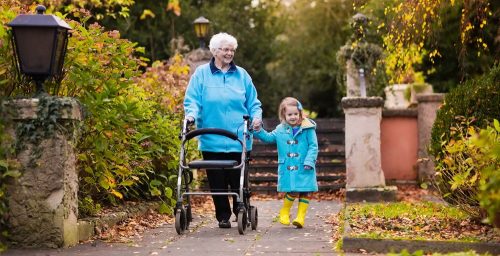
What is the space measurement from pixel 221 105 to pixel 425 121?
776 cm

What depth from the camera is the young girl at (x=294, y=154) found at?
28.8 feet

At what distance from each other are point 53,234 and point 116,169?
153cm

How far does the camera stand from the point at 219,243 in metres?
7.40

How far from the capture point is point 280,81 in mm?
33906

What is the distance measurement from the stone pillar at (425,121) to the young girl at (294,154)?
21.9 ft

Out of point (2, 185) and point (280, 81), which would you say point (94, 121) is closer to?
point (2, 185)

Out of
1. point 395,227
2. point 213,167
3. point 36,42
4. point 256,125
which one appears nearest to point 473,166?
point 395,227

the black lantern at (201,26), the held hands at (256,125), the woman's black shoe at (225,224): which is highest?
the black lantern at (201,26)

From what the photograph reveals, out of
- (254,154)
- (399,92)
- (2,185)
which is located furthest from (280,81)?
(2,185)

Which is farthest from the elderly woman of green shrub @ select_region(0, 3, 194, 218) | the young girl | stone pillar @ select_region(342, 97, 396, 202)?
stone pillar @ select_region(342, 97, 396, 202)

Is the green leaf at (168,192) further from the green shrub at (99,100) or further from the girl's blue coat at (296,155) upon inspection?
the girl's blue coat at (296,155)

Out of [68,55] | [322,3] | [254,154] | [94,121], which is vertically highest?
[322,3]

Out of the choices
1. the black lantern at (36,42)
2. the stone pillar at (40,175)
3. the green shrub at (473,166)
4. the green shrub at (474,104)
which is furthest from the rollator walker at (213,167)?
the green shrub at (474,104)

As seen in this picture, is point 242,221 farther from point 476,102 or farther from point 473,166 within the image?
point 476,102
